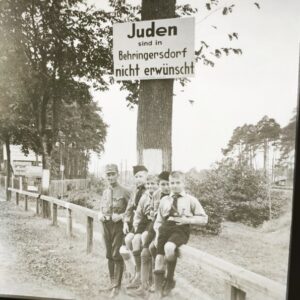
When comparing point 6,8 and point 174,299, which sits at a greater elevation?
point 6,8

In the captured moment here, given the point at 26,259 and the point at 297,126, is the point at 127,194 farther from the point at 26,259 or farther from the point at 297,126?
the point at 297,126

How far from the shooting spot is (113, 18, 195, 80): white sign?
9.73 feet

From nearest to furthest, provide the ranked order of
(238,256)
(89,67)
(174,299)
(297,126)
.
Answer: (297,126) → (238,256) → (174,299) → (89,67)

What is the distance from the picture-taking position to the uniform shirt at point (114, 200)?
3.20 metres

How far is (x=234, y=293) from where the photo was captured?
283 centimetres

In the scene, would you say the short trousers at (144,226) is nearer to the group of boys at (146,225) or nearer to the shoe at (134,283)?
the group of boys at (146,225)

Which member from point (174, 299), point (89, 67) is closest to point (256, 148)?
point (174, 299)

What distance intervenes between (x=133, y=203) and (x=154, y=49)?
1.08 m

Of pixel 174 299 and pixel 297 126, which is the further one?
pixel 174 299

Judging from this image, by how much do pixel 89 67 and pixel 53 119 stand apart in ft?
1.62

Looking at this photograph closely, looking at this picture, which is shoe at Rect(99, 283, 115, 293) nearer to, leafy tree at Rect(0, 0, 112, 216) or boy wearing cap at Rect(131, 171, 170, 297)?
boy wearing cap at Rect(131, 171, 170, 297)

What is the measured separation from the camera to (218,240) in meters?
2.90

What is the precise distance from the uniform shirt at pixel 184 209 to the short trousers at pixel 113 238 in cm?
30

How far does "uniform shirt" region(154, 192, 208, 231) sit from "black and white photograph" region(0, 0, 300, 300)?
0.03 ft
